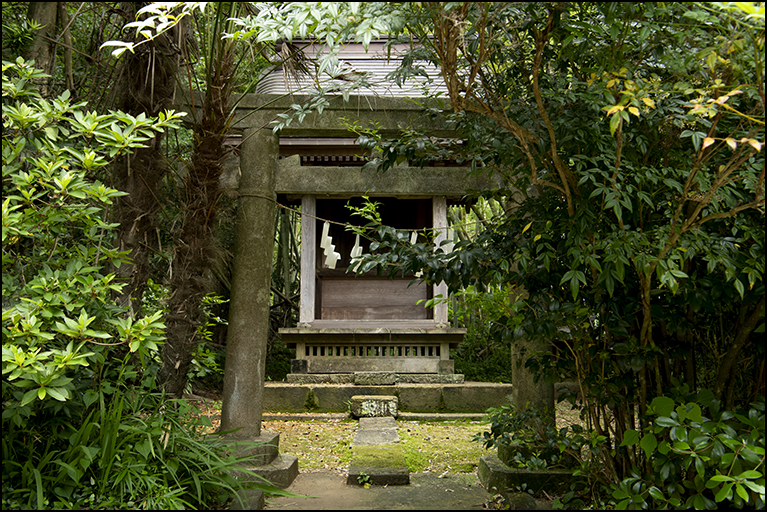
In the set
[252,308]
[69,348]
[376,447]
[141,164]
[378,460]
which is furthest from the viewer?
[376,447]

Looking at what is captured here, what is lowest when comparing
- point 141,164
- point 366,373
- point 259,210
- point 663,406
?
point 366,373

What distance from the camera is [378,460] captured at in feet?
13.6

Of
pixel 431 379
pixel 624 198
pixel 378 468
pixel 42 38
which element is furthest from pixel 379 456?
pixel 42 38

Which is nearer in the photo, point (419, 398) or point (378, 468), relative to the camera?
point (378, 468)

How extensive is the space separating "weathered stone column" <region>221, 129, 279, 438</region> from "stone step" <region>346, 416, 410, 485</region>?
2.67ft

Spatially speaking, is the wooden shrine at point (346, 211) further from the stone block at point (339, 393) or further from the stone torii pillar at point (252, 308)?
the stone block at point (339, 393)

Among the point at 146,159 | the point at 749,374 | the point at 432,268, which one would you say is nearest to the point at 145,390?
the point at 146,159

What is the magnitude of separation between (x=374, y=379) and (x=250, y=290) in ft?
11.8

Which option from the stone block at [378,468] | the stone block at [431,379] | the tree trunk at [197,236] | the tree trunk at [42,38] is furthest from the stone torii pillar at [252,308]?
the stone block at [431,379]

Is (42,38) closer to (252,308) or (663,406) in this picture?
(252,308)

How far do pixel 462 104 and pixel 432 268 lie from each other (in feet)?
2.82

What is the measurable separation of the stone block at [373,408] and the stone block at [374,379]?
0.66 meters

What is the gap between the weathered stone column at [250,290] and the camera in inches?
149

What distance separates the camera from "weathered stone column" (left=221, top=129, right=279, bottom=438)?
3.78 metres
